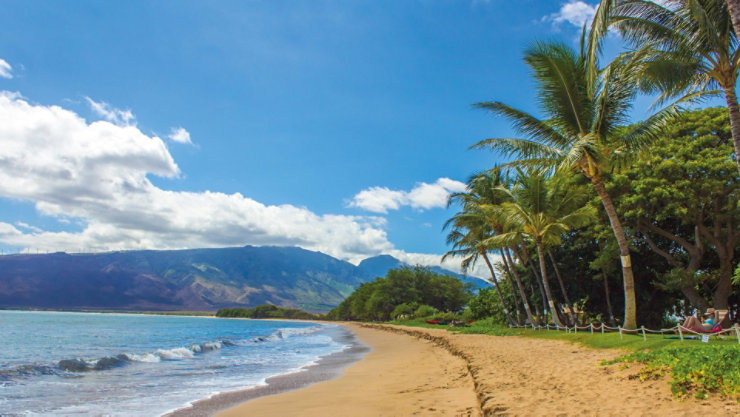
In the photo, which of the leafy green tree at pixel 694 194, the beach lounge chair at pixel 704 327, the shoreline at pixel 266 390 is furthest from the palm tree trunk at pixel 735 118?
the shoreline at pixel 266 390

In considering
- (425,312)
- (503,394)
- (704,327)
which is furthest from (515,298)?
(425,312)

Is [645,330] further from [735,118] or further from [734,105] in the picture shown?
[734,105]

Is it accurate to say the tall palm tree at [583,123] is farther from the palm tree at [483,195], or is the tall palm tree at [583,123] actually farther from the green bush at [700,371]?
the palm tree at [483,195]

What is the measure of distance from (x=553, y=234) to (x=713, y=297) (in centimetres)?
707

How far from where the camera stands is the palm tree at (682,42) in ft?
29.5

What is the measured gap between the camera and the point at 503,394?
6.80 meters

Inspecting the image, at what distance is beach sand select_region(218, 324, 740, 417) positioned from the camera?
5.45 metres

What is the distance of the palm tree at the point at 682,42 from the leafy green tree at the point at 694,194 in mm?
5705

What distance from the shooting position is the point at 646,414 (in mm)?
5012

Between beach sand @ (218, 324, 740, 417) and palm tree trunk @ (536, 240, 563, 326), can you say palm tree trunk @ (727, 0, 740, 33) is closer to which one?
beach sand @ (218, 324, 740, 417)

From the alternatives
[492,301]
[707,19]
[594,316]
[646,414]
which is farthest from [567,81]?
[492,301]

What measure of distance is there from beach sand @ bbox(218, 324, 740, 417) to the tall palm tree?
5.63 m

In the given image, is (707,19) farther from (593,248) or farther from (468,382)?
(593,248)

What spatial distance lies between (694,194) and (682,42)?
8.92m
